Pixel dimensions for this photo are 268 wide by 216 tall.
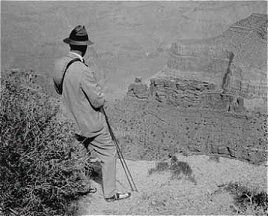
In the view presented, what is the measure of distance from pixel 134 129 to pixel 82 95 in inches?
616

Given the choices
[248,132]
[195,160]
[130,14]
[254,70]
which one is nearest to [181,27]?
[130,14]

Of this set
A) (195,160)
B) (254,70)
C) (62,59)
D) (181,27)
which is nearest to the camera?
(62,59)

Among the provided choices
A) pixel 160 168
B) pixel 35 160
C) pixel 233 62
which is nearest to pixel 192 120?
pixel 160 168

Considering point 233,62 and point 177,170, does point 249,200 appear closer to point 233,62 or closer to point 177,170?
point 177,170

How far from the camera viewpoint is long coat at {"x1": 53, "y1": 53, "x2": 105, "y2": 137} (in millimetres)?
4371

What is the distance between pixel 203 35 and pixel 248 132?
6298 centimetres

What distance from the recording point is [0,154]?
4180mm

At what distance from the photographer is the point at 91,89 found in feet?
14.4

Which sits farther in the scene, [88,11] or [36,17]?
[88,11]

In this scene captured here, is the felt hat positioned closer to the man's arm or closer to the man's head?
the man's head

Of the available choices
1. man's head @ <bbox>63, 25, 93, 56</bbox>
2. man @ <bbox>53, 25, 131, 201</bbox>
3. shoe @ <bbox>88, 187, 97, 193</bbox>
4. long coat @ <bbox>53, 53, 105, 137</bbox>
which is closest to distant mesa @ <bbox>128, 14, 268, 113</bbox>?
shoe @ <bbox>88, 187, 97, 193</bbox>

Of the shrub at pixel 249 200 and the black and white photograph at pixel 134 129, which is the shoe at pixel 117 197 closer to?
the black and white photograph at pixel 134 129

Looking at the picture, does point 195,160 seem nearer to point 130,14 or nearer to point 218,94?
point 218,94

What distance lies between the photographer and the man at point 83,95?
438 cm
